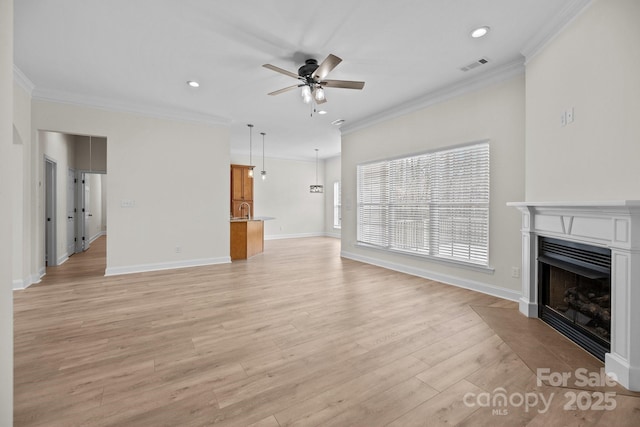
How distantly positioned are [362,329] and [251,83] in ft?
11.7

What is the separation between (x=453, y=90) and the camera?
422 centimetres

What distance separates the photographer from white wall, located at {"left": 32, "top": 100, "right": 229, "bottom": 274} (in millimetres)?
4840

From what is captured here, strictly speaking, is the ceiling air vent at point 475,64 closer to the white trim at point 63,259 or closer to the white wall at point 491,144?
the white wall at point 491,144

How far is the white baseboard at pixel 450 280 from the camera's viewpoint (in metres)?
3.69

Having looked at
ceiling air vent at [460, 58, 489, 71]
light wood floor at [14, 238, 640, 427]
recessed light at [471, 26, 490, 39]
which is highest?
ceiling air vent at [460, 58, 489, 71]

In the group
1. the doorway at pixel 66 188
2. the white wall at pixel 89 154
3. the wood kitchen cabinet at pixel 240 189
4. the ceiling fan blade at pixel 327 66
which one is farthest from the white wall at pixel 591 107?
the white wall at pixel 89 154

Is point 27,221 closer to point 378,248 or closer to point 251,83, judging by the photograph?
point 251,83

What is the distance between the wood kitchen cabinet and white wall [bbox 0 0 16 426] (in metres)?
7.28

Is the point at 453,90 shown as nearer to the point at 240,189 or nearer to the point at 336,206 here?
the point at 240,189

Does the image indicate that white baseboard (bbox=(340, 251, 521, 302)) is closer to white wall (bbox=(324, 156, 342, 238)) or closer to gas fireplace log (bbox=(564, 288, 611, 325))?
gas fireplace log (bbox=(564, 288, 611, 325))

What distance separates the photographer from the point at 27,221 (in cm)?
423

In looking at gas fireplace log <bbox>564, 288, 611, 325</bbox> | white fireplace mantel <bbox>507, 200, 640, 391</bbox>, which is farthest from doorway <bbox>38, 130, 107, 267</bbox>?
gas fireplace log <bbox>564, 288, 611, 325</bbox>

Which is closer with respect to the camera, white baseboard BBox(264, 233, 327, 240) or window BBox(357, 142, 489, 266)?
window BBox(357, 142, 489, 266)

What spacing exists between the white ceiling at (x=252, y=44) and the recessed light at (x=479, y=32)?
0.06 metres
